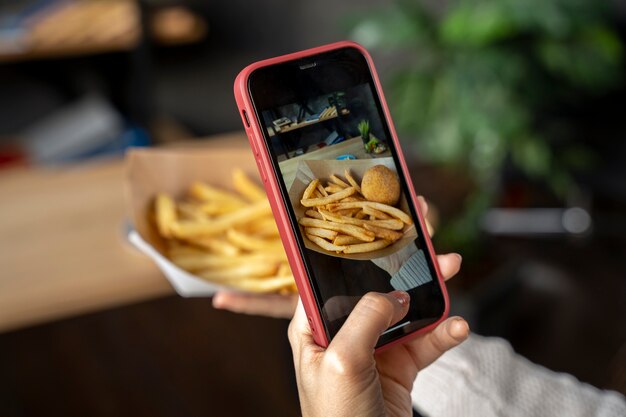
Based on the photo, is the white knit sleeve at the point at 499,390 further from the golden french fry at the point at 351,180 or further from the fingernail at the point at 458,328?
the golden french fry at the point at 351,180

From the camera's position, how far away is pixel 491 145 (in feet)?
6.87

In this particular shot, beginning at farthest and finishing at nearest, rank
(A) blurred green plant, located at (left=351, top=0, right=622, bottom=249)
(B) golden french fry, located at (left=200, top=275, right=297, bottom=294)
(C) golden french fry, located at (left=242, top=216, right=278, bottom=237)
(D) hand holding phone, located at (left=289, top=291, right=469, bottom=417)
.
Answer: (A) blurred green plant, located at (left=351, top=0, right=622, bottom=249), (C) golden french fry, located at (left=242, top=216, right=278, bottom=237), (B) golden french fry, located at (left=200, top=275, right=297, bottom=294), (D) hand holding phone, located at (left=289, top=291, right=469, bottom=417)

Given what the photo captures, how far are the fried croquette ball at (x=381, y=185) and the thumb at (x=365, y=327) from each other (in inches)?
5.2

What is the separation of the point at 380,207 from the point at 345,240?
6 centimetres

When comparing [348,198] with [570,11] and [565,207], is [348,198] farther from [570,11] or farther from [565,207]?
[565,207]

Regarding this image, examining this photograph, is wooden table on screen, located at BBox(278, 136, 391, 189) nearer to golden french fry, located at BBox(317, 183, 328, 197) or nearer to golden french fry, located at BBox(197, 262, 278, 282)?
golden french fry, located at BBox(317, 183, 328, 197)

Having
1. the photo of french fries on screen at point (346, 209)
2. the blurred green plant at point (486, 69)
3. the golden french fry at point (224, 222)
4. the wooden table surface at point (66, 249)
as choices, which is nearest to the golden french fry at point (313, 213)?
the photo of french fries on screen at point (346, 209)

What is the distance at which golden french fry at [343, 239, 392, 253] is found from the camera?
70 cm

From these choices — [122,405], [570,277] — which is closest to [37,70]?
[122,405]

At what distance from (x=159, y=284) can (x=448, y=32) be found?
1.27m

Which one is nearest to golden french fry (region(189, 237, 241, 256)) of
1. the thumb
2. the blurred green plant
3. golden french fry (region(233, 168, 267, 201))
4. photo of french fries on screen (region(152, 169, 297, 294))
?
photo of french fries on screen (region(152, 169, 297, 294))

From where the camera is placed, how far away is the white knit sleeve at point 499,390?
0.77m

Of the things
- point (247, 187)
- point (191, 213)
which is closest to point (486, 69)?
point (247, 187)

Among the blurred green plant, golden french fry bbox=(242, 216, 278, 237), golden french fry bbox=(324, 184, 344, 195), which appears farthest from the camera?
the blurred green plant
